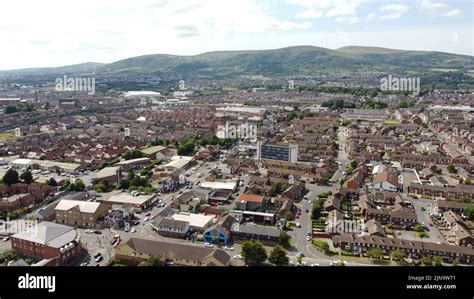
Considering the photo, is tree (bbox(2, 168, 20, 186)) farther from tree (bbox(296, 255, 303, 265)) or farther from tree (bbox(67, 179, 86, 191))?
tree (bbox(296, 255, 303, 265))

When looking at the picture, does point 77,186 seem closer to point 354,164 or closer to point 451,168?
point 354,164

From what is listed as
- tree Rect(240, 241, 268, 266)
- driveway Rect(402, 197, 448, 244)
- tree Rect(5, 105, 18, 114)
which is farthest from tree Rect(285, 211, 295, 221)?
tree Rect(5, 105, 18, 114)

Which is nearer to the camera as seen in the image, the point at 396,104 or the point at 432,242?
the point at 432,242

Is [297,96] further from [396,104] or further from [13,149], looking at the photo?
[13,149]

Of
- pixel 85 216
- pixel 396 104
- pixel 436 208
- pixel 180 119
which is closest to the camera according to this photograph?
pixel 85 216

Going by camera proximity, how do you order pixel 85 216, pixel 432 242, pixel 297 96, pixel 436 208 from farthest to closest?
pixel 297 96, pixel 436 208, pixel 85 216, pixel 432 242
